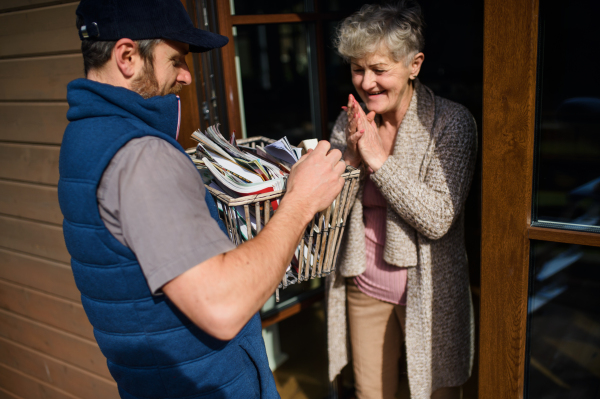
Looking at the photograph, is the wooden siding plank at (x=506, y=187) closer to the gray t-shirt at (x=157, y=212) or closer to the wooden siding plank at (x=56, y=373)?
the gray t-shirt at (x=157, y=212)

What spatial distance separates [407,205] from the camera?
4.91ft

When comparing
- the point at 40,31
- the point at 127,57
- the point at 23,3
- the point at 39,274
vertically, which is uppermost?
the point at 23,3

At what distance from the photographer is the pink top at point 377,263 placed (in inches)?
69.2

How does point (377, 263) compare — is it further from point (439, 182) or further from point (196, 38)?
point (196, 38)

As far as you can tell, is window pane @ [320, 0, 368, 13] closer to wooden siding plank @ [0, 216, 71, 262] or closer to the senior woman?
the senior woman

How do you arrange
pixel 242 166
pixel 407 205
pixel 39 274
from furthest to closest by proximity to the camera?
1. pixel 39 274
2. pixel 407 205
3. pixel 242 166

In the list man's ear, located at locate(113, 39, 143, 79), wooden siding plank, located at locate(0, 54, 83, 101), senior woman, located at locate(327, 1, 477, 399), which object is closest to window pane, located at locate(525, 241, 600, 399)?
senior woman, located at locate(327, 1, 477, 399)

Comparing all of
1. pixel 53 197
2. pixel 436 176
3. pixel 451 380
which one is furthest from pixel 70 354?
pixel 436 176

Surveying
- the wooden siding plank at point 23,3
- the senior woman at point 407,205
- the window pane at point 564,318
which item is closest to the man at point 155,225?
the senior woman at point 407,205

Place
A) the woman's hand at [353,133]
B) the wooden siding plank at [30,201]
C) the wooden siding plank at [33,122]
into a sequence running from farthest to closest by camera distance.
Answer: the wooden siding plank at [30,201] → the wooden siding plank at [33,122] → the woman's hand at [353,133]

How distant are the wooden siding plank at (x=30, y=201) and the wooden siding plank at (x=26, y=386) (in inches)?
40.5

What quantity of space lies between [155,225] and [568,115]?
116cm

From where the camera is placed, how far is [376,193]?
5.77 feet

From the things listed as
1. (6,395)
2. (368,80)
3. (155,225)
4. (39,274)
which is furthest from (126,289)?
(6,395)
